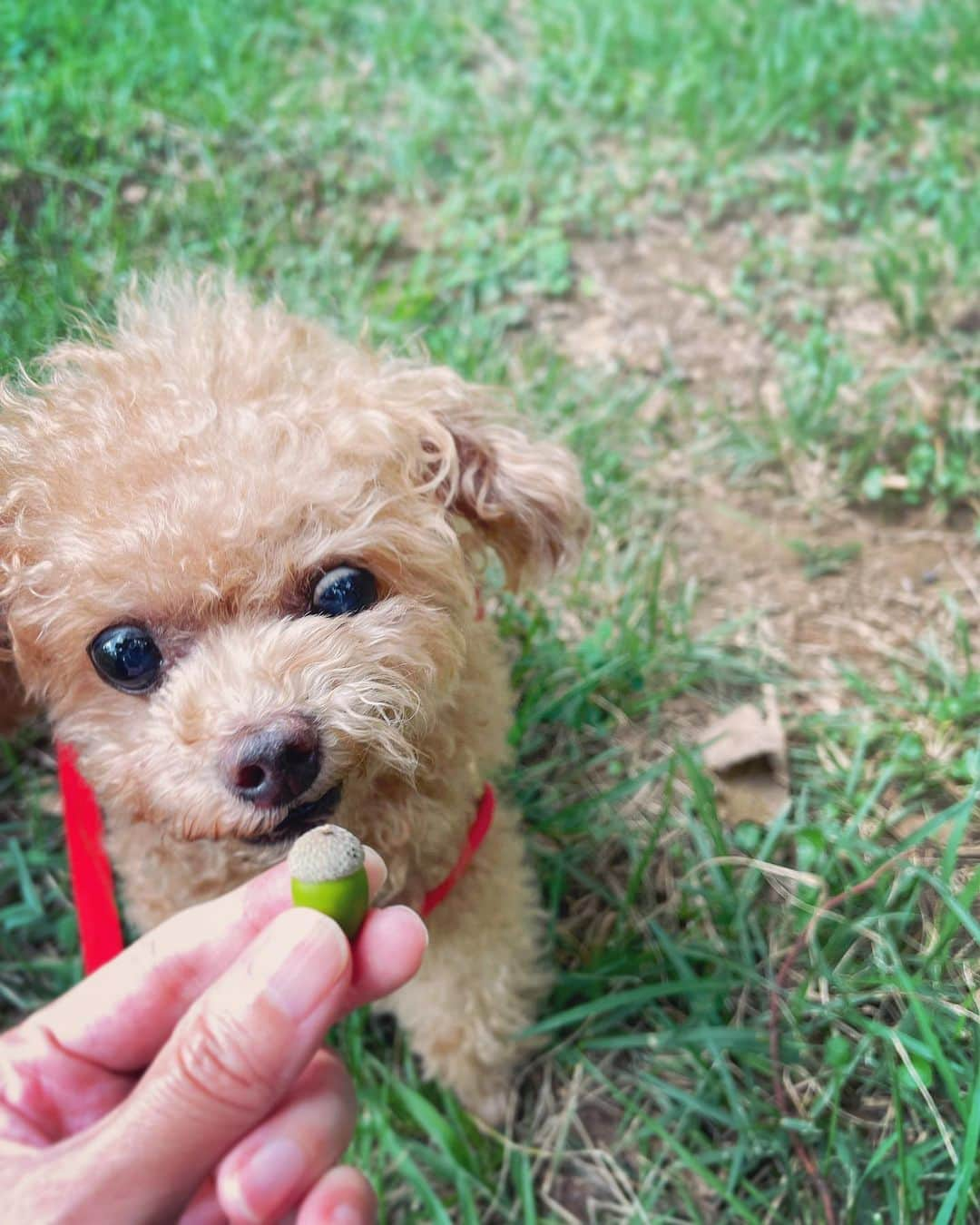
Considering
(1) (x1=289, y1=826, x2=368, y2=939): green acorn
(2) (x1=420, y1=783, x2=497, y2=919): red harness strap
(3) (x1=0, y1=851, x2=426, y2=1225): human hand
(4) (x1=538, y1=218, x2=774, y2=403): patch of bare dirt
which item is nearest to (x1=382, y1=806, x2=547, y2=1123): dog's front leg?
(2) (x1=420, y1=783, x2=497, y2=919): red harness strap

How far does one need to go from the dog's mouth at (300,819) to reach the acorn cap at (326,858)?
21cm

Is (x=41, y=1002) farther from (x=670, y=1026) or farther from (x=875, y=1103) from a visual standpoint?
(x=875, y=1103)

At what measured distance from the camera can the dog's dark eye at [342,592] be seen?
1.60 meters

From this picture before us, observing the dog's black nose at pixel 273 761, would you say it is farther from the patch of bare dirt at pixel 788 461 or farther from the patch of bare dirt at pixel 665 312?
the patch of bare dirt at pixel 665 312


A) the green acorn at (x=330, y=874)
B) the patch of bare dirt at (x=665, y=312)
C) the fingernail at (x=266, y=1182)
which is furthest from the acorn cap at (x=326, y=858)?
the patch of bare dirt at (x=665, y=312)

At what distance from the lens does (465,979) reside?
6.85 ft

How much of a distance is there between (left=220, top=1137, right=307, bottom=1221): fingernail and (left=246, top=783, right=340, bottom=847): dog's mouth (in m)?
0.43

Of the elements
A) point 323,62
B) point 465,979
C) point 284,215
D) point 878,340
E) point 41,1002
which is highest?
point 323,62

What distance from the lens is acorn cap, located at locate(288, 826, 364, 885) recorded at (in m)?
1.21

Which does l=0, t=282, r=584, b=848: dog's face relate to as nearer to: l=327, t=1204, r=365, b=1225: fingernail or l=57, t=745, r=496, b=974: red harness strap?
l=57, t=745, r=496, b=974: red harness strap

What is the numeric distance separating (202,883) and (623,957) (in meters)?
0.97

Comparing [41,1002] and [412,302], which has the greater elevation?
[412,302]

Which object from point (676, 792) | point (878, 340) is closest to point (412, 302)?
point (878, 340)

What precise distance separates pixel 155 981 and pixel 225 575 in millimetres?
651
